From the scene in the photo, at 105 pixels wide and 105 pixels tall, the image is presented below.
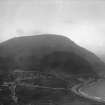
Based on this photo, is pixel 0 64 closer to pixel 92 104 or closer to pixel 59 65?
pixel 59 65

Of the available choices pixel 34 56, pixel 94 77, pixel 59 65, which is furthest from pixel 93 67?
pixel 34 56

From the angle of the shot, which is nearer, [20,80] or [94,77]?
[20,80]

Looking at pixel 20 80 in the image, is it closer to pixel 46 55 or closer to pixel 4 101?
pixel 4 101

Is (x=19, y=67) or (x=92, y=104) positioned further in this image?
(x=19, y=67)

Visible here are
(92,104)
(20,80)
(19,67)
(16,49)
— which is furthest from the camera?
(16,49)

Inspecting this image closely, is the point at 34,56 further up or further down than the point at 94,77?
further up

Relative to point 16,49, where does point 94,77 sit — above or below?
below

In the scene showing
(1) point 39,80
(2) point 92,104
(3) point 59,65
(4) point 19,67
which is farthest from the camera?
(3) point 59,65

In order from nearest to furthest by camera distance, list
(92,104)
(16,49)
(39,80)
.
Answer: (92,104), (39,80), (16,49)

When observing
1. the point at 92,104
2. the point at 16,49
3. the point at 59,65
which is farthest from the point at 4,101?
the point at 16,49
